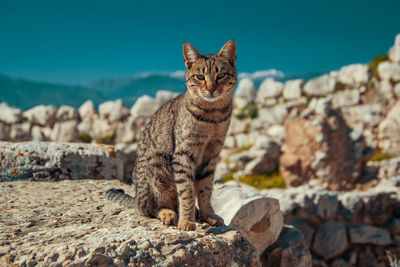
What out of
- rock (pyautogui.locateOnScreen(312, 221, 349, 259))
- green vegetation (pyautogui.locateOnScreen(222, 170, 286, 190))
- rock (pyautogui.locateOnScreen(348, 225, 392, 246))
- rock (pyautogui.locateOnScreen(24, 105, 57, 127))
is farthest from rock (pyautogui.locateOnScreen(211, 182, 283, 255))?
rock (pyautogui.locateOnScreen(24, 105, 57, 127))

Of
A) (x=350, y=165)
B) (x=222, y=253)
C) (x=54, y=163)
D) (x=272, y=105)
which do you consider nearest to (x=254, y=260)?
(x=222, y=253)

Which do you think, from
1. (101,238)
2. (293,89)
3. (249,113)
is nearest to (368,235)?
(101,238)

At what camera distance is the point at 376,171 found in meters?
11.5

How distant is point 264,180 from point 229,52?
8.77 m

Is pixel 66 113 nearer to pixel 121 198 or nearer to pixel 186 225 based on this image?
pixel 121 198

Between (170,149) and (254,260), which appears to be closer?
(254,260)

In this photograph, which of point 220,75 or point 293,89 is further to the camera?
point 293,89

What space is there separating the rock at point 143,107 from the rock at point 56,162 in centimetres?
706

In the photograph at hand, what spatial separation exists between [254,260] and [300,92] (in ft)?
39.9

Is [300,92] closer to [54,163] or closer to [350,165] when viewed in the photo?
[350,165]

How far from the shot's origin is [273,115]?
44.4ft

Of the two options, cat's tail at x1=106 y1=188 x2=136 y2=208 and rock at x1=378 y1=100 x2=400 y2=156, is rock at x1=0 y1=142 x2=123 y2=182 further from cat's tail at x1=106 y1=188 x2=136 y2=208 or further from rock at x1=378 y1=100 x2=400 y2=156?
rock at x1=378 y1=100 x2=400 y2=156

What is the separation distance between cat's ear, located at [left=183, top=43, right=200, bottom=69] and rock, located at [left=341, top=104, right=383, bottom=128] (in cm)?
1156

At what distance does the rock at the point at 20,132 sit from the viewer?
11.1 m
